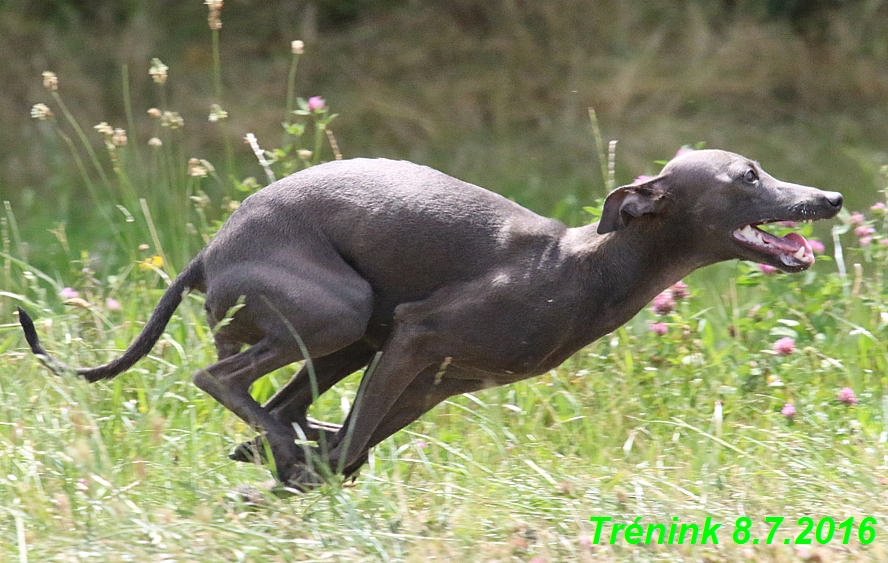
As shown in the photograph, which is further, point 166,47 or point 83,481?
point 166,47

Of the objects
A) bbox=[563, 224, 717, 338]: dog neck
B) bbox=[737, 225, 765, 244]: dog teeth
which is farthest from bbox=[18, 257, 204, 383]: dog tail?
bbox=[737, 225, 765, 244]: dog teeth

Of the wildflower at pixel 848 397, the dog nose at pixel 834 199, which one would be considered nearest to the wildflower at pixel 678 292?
the wildflower at pixel 848 397

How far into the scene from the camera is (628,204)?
4172 mm

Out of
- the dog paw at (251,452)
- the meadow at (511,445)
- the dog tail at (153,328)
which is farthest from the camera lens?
the dog tail at (153,328)

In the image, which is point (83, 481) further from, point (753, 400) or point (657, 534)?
point (753, 400)

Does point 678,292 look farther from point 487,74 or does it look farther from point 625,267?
point 487,74

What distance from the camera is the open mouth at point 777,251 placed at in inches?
165

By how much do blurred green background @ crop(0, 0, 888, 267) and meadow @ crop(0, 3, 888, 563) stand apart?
15.0 feet

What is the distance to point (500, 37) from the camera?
12.1m

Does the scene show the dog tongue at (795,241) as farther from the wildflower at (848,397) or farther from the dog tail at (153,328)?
the dog tail at (153,328)

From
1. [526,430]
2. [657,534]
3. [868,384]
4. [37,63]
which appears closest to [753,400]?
[868,384]

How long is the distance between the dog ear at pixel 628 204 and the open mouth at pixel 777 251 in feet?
0.91

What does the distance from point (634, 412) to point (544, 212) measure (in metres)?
A: 3.75

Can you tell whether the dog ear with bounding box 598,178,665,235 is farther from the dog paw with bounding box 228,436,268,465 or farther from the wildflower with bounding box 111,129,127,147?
the wildflower with bounding box 111,129,127,147
